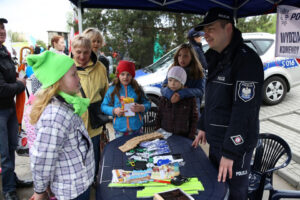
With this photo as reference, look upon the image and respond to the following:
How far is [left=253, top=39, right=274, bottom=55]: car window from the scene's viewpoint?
589cm

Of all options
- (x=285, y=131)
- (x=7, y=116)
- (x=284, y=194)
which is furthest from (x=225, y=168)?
(x=285, y=131)

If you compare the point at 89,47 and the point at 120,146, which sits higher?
the point at 89,47

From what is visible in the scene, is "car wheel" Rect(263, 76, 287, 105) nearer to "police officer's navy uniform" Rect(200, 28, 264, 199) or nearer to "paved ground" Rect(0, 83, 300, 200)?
"paved ground" Rect(0, 83, 300, 200)

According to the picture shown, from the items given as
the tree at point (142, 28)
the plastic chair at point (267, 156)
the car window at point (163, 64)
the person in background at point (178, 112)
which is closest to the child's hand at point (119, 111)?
the person in background at point (178, 112)

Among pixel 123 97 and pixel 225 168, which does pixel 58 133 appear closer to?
pixel 225 168

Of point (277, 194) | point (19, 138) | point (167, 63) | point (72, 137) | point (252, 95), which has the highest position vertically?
point (167, 63)

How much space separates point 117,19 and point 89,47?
8.26 meters

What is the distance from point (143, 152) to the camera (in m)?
2.07

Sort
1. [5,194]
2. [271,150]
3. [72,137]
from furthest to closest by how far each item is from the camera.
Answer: [5,194]
[271,150]
[72,137]

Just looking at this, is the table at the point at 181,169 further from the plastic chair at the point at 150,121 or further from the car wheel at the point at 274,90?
the car wheel at the point at 274,90

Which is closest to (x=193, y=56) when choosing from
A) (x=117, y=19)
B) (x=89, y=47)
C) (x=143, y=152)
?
(x=89, y=47)

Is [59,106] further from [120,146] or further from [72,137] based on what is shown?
[120,146]

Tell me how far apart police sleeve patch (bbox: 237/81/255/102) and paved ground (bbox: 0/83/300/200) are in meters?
1.86

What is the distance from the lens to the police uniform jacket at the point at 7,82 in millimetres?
2387
